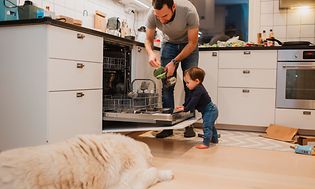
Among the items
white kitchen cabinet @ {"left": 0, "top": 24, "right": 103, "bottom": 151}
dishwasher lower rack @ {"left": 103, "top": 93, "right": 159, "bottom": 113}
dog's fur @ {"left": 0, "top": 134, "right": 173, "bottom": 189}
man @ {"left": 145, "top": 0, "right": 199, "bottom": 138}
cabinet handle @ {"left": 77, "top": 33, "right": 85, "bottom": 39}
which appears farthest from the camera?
man @ {"left": 145, "top": 0, "right": 199, "bottom": 138}

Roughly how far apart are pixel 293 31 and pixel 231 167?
2467 millimetres

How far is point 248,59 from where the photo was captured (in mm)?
3277

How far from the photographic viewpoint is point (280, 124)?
3.19 m

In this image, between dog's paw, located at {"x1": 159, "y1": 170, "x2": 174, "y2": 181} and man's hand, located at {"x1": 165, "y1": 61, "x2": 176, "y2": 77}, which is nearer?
dog's paw, located at {"x1": 159, "y1": 170, "x2": 174, "y2": 181}

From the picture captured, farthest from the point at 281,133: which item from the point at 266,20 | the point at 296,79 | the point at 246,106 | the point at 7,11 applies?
the point at 7,11

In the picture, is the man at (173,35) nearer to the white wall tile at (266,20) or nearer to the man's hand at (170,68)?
the man's hand at (170,68)

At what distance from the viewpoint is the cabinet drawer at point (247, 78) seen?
323cm

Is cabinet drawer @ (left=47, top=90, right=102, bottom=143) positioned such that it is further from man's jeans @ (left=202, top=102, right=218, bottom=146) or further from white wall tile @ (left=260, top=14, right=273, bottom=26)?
white wall tile @ (left=260, top=14, right=273, bottom=26)

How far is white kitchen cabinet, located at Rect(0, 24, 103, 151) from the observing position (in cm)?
178

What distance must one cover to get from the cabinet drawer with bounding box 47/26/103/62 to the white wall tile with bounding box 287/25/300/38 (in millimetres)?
2546

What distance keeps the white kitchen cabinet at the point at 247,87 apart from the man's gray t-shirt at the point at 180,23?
821 mm

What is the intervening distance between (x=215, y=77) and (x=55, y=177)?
2493 mm

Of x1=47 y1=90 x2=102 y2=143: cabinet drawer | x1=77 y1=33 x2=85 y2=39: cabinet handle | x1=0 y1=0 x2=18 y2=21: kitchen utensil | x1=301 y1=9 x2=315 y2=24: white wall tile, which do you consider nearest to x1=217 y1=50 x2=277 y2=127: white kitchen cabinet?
x1=301 y1=9 x2=315 y2=24: white wall tile

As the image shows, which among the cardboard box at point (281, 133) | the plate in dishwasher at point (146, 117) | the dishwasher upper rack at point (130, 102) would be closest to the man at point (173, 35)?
the dishwasher upper rack at point (130, 102)
